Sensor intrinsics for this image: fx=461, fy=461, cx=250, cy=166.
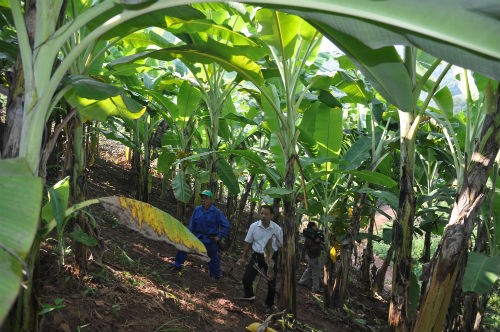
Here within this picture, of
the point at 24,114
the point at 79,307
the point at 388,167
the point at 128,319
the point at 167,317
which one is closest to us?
the point at 24,114

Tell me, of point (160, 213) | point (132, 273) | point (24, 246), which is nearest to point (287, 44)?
point (160, 213)

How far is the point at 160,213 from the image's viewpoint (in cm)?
234

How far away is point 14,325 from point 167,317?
6.72ft

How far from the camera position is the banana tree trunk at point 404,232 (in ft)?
12.6

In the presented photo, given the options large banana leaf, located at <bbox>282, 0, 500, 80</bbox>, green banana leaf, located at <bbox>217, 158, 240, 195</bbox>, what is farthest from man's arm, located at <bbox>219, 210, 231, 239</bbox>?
large banana leaf, located at <bbox>282, 0, 500, 80</bbox>

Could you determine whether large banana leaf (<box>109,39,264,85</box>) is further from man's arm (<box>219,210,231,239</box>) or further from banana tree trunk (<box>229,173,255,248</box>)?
banana tree trunk (<box>229,173,255,248</box>)

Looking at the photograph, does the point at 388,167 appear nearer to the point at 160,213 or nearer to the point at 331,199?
the point at 331,199

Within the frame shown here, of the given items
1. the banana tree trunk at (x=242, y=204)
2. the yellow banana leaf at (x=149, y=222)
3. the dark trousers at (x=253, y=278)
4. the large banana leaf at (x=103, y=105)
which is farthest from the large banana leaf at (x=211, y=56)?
the banana tree trunk at (x=242, y=204)

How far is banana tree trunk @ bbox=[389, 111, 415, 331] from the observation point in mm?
3830

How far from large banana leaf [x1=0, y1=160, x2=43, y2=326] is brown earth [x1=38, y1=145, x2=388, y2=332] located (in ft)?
4.86

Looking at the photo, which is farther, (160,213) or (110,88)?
(110,88)

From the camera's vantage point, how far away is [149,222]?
2264 millimetres

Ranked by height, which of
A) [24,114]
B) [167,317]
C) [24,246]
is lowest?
[167,317]

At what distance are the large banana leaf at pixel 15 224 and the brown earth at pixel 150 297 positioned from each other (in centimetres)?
148
